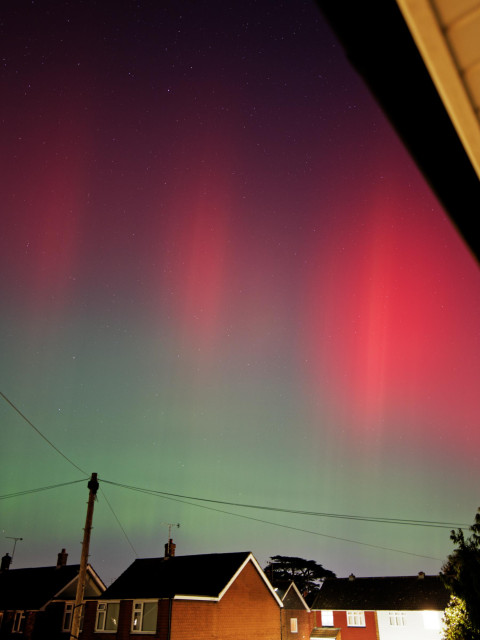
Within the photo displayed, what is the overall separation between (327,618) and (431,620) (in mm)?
10092

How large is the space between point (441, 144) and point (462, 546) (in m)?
19.3

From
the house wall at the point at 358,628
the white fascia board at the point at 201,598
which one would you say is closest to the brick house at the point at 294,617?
the house wall at the point at 358,628

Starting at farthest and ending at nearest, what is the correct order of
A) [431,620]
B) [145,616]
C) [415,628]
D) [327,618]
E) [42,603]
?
[327,618], [415,628], [431,620], [42,603], [145,616]

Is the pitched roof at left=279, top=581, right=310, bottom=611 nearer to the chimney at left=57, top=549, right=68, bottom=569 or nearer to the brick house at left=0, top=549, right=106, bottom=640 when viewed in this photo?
the brick house at left=0, top=549, right=106, bottom=640

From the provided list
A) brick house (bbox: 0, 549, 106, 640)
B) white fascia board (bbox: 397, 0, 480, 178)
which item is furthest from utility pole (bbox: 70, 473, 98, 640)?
brick house (bbox: 0, 549, 106, 640)

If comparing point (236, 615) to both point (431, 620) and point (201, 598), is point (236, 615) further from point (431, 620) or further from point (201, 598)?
point (431, 620)

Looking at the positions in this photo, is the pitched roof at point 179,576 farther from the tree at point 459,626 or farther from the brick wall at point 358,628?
the tree at point 459,626

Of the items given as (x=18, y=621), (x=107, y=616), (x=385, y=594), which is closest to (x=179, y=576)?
(x=107, y=616)

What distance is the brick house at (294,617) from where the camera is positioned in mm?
44438

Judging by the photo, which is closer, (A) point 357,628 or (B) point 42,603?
(B) point 42,603

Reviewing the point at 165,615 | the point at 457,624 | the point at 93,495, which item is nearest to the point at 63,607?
the point at 165,615

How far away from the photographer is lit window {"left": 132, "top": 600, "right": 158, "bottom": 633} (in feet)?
94.3

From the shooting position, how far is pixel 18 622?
3659 cm

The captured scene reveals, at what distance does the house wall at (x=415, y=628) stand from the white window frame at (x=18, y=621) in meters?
29.9
